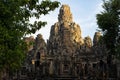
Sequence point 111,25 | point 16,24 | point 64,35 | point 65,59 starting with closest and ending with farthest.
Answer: point 16,24, point 111,25, point 65,59, point 64,35

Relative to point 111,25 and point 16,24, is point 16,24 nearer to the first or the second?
point 16,24

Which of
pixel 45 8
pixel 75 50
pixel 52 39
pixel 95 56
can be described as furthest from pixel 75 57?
pixel 45 8

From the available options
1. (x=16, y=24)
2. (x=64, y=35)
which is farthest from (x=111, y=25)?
(x=64, y=35)

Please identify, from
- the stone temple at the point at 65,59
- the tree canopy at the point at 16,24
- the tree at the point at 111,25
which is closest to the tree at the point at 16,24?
the tree canopy at the point at 16,24

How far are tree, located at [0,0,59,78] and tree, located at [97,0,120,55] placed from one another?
19.9 meters

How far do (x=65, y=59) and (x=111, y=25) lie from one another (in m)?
22.0

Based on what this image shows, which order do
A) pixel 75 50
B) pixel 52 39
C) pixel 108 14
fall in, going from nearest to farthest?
pixel 108 14 → pixel 75 50 → pixel 52 39

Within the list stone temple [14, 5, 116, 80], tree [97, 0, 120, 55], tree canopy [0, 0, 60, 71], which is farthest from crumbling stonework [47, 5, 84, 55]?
tree canopy [0, 0, 60, 71]

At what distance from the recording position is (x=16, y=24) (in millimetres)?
17938

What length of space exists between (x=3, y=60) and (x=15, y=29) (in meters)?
2.00

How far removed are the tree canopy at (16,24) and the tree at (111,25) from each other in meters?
19.9

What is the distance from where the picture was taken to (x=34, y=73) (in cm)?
4981

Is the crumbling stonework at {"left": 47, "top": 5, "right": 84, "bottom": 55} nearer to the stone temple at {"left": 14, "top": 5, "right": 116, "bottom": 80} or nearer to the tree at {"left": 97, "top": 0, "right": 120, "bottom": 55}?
the stone temple at {"left": 14, "top": 5, "right": 116, "bottom": 80}

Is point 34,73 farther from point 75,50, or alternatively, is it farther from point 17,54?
point 17,54
